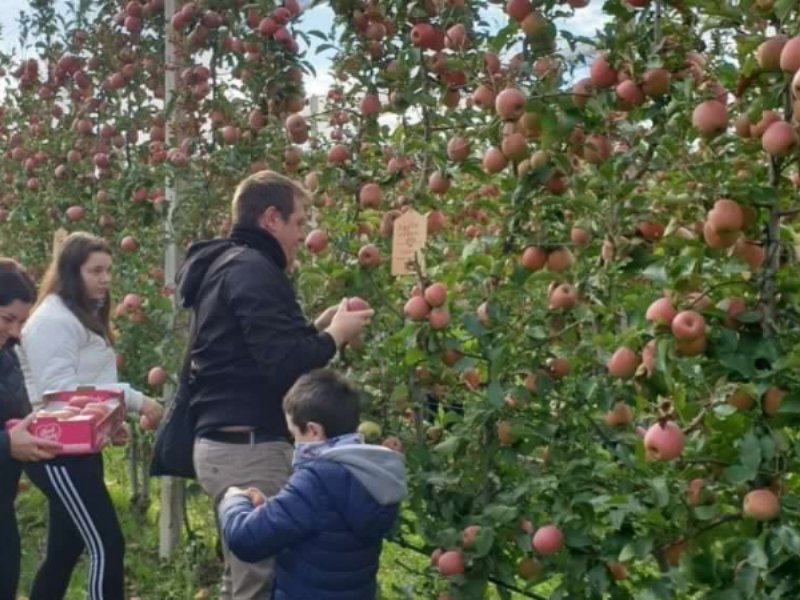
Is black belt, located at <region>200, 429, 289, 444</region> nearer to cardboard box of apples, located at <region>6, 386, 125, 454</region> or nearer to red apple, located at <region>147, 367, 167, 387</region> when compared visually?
cardboard box of apples, located at <region>6, 386, 125, 454</region>

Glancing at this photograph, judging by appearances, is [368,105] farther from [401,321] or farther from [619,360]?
[619,360]

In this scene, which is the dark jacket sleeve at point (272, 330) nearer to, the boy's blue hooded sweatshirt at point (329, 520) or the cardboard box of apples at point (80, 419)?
the boy's blue hooded sweatshirt at point (329, 520)

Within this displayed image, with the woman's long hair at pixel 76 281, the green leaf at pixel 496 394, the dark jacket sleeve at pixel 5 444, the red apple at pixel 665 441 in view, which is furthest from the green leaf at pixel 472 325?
the woman's long hair at pixel 76 281

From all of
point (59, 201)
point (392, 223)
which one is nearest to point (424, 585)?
point (392, 223)

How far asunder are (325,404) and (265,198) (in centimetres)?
70

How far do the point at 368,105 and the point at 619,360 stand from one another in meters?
1.69

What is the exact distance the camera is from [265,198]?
338cm

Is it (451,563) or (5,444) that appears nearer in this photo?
(451,563)

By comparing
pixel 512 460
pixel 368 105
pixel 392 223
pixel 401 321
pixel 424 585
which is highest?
pixel 368 105

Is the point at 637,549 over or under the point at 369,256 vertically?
under

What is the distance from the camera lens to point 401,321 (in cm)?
370

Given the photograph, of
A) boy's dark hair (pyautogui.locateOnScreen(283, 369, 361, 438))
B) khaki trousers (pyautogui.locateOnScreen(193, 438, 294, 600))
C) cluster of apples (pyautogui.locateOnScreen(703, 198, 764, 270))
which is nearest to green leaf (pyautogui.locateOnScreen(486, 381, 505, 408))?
boy's dark hair (pyautogui.locateOnScreen(283, 369, 361, 438))

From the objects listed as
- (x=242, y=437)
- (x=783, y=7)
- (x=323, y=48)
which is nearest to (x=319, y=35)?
(x=323, y=48)

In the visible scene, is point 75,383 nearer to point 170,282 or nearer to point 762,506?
point 170,282
